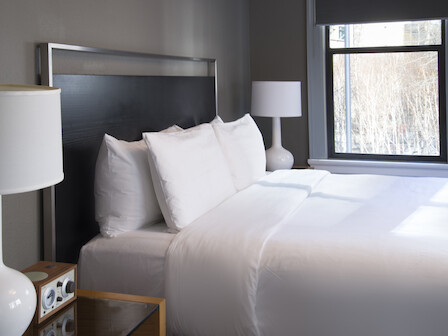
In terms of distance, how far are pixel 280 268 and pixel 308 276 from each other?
12 cm

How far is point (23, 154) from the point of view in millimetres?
1426

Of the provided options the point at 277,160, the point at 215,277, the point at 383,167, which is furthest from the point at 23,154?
the point at 383,167

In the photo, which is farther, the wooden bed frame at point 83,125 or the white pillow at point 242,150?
the white pillow at point 242,150

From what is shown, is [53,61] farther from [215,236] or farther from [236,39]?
[236,39]

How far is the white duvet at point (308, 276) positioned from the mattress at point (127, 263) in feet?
0.29

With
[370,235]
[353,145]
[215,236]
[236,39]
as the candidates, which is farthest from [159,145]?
[353,145]

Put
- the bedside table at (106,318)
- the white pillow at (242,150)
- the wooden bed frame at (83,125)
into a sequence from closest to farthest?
the bedside table at (106,318) < the wooden bed frame at (83,125) < the white pillow at (242,150)

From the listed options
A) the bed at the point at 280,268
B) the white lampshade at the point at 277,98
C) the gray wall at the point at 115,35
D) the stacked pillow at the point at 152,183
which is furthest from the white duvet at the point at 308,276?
the white lampshade at the point at 277,98

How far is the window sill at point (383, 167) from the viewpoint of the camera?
4801 millimetres

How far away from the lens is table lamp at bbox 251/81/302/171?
4.64 meters

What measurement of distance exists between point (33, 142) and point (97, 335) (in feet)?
2.26

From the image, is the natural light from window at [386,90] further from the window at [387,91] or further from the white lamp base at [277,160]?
the white lamp base at [277,160]

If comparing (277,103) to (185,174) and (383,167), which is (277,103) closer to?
(383,167)

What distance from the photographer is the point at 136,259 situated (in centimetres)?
253
